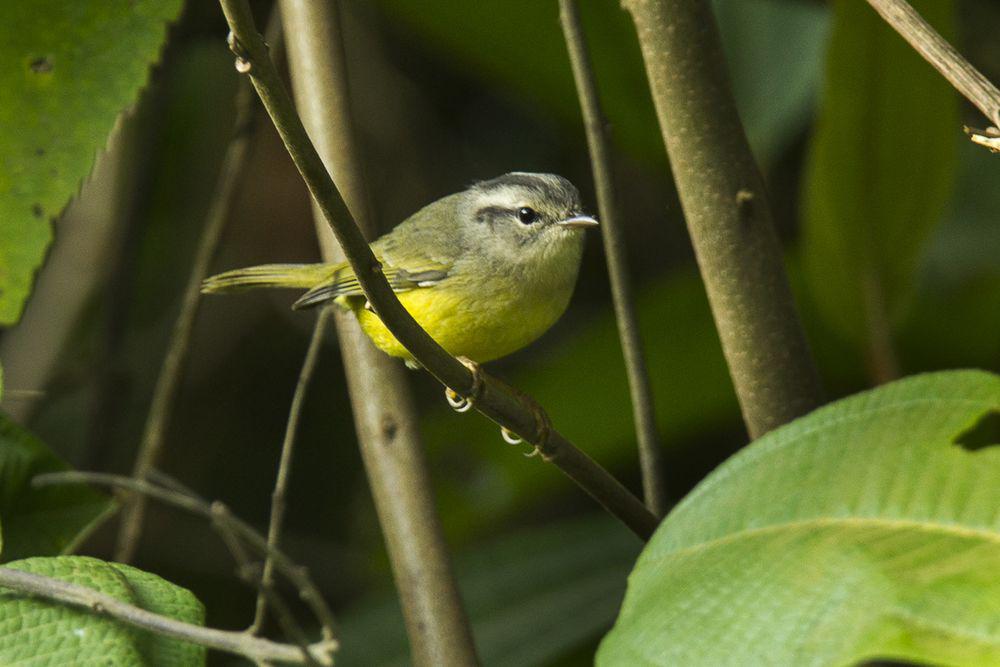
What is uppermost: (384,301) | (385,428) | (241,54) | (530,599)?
(241,54)

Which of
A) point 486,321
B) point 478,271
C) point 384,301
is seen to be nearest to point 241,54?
point 384,301

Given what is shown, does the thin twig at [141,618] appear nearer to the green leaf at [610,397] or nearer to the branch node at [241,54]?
the branch node at [241,54]

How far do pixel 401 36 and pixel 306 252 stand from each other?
0.94m

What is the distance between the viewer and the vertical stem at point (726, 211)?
151 centimetres

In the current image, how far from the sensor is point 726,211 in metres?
1.55

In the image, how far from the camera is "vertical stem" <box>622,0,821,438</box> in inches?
59.4

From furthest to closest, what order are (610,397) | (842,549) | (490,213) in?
(610,397) < (490,213) < (842,549)

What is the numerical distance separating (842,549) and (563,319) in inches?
136

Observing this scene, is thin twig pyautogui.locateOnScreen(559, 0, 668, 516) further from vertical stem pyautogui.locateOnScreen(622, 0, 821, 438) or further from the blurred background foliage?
the blurred background foliage

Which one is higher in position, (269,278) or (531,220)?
(269,278)

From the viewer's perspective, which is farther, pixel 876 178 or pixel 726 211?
pixel 876 178

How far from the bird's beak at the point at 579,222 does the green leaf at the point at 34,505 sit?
1.32 m

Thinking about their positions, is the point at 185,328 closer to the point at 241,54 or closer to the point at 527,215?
the point at 527,215

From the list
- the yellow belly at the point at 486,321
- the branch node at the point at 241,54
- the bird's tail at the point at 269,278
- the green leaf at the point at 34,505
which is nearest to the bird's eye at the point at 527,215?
the yellow belly at the point at 486,321
